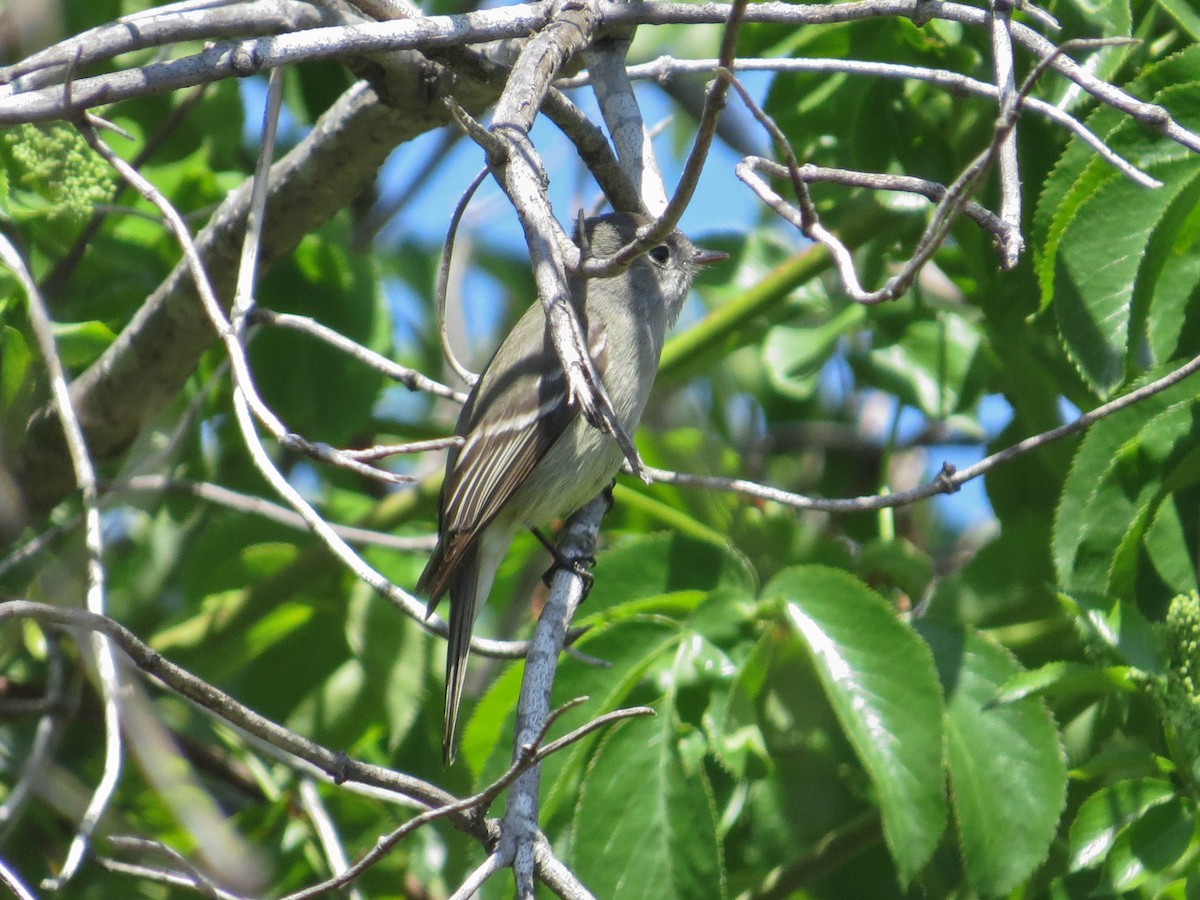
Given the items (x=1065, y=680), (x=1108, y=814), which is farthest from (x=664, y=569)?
(x=1108, y=814)

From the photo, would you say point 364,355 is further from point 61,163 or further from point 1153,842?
point 1153,842

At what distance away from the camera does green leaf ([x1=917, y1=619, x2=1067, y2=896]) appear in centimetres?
238

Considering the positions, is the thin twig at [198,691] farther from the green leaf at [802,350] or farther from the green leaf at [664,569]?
the green leaf at [802,350]

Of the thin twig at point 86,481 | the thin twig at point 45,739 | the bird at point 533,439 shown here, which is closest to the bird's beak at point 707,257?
the bird at point 533,439

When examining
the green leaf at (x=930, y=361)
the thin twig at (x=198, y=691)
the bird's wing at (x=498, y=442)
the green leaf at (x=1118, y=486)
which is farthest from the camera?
the green leaf at (x=930, y=361)

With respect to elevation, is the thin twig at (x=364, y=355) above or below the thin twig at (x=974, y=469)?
above

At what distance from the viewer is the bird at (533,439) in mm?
3289

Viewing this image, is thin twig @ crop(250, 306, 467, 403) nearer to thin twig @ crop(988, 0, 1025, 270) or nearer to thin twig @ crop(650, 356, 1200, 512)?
thin twig @ crop(650, 356, 1200, 512)

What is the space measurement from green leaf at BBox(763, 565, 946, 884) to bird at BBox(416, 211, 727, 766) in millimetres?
801

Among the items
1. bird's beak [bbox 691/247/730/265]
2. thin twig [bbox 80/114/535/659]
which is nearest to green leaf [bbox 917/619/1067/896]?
thin twig [bbox 80/114/535/659]

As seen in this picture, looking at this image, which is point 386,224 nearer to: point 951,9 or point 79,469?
point 79,469

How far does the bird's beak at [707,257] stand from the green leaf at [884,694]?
1.36m

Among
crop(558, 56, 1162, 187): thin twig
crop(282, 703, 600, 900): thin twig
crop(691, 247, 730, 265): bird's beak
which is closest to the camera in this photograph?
crop(282, 703, 600, 900): thin twig

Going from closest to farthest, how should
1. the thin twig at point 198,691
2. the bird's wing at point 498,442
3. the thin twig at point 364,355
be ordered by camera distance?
the thin twig at point 198,691 < the thin twig at point 364,355 < the bird's wing at point 498,442
